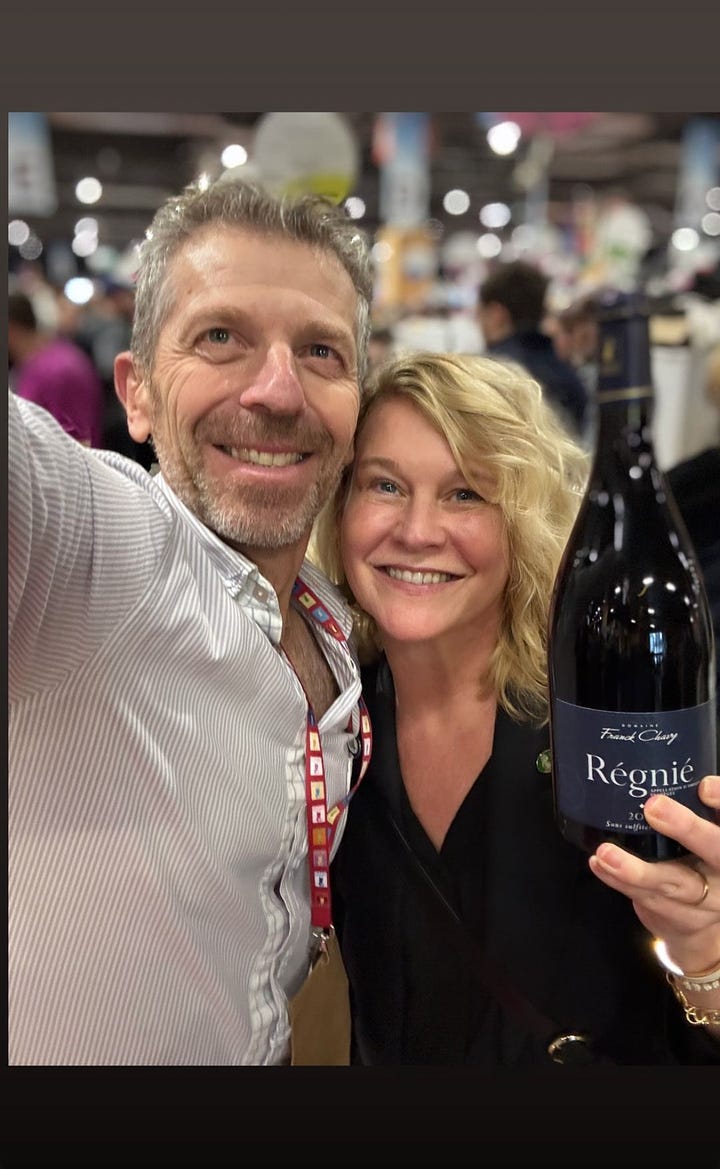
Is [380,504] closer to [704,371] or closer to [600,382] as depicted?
[600,382]

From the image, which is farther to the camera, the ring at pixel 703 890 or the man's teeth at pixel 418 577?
the man's teeth at pixel 418 577

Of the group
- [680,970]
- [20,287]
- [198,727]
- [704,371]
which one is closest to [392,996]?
[680,970]

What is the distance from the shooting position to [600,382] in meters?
0.92

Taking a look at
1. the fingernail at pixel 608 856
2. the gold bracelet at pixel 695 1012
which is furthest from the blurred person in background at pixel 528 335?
the gold bracelet at pixel 695 1012

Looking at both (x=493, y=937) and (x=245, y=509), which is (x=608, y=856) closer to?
(x=493, y=937)

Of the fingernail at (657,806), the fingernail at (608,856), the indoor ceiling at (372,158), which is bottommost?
the fingernail at (608,856)

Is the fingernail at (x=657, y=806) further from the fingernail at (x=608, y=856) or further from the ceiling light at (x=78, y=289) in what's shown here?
the ceiling light at (x=78, y=289)

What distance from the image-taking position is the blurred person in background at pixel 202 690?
0.87 metres

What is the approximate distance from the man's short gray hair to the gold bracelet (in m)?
0.90

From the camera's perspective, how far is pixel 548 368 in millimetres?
1115

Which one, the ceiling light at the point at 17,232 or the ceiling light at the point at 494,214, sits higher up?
the ceiling light at the point at 494,214

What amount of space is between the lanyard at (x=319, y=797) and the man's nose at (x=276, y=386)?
0.80ft

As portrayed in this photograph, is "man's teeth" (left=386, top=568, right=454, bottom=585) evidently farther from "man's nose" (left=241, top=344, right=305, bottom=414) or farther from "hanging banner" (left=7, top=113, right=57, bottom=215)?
"hanging banner" (left=7, top=113, right=57, bottom=215)

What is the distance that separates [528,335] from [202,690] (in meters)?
0.58
